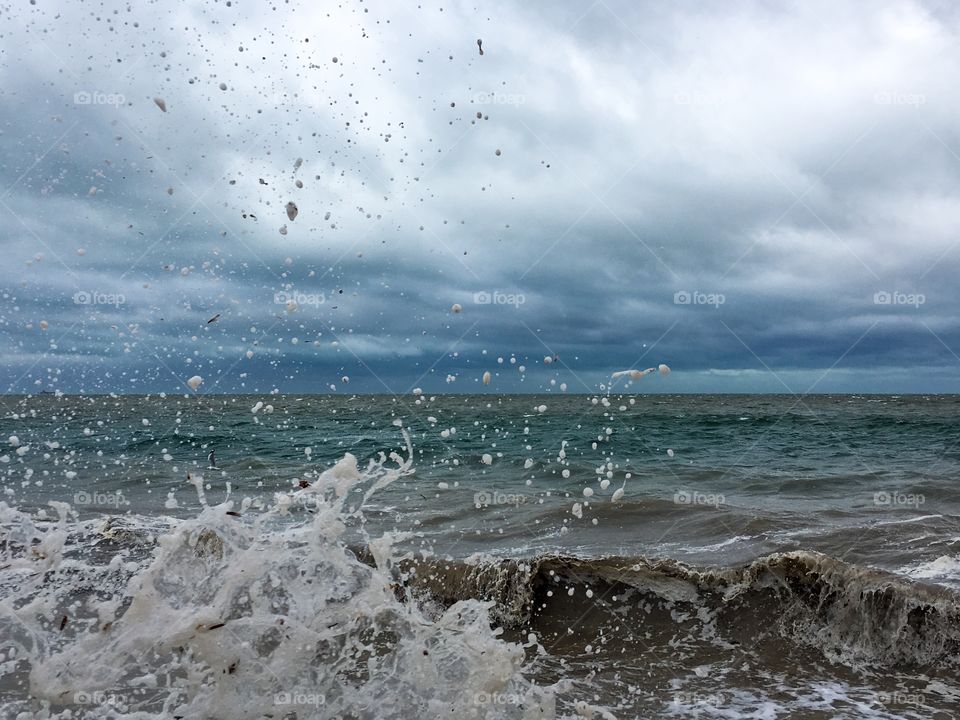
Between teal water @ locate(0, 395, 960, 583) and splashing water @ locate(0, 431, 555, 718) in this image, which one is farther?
teal water @ locate(0, 395, 960, 583)

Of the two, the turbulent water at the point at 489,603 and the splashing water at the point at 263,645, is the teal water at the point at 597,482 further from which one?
the splashing water at the point at 263,645

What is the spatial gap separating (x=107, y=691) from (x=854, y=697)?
17.1ft

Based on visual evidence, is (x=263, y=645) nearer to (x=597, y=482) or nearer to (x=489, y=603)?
(x=489, y=603)

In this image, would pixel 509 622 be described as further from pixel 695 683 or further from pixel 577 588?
pixel 695 683

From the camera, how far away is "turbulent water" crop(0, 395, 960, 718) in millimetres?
4852

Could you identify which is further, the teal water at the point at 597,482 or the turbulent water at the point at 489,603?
the teal water at the point at 597,482

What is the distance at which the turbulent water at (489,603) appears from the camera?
4.85 m

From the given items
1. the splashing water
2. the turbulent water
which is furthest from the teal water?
the splashing water

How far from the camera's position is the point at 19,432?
3170 cm

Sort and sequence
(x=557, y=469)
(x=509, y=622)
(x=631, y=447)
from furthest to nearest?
(x=631, y=447), (x=557, y=469), (x=509, y=622)

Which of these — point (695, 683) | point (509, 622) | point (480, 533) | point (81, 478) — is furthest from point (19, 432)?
point (695, 683)

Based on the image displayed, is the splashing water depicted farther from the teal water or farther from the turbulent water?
the teal water

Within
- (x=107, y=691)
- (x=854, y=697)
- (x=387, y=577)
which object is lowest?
(x=854, y=697)

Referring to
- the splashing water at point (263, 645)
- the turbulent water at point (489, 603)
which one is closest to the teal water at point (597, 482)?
the turbulent water at point (489, 603)
